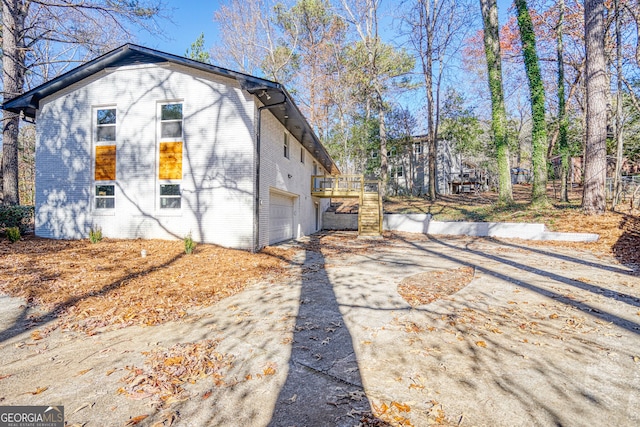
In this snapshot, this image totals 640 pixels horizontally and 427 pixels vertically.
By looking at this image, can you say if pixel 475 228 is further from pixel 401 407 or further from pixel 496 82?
pixel 401 407

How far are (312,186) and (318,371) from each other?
14798mm

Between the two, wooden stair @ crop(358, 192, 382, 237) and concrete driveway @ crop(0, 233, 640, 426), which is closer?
concrete driveway @ crop(0, 233, 640, 426)

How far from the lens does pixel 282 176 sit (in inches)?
461

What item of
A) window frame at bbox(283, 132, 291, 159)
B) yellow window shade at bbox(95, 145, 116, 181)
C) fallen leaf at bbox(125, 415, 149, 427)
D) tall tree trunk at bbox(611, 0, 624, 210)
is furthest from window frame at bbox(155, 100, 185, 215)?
tall tree trunk at bbox(611, 0, 624, 210)

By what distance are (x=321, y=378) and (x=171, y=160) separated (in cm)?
895

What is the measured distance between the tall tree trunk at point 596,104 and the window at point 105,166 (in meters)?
16.7

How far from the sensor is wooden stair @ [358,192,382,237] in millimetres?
15027

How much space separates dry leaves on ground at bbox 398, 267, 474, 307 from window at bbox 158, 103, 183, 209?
7.51 m

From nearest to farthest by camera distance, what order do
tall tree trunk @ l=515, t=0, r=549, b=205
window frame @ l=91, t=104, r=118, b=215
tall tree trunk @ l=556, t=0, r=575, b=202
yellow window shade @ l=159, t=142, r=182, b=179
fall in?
1. yellow window shade @ l=159, t=142, r=182, b=179
2. window frame @ l=91, t=104, r=118, b=215
3. tall tree trunk @ l=515, t=0, r=549, b=205
4. tall tree trunk @ l=556, t=0, r=575, b=202

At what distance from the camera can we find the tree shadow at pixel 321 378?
7.00 ft

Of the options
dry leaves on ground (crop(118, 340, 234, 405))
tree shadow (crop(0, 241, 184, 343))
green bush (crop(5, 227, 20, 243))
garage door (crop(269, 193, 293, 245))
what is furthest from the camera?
garage door (crop(269, 193, 293, 245))

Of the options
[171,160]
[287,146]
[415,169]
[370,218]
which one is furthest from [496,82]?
[171,160]

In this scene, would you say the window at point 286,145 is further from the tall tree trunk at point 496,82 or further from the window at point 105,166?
the tall tree trunk at point 496,82

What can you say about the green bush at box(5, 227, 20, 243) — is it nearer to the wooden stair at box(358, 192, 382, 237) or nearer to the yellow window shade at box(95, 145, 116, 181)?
the yellow window shade at box(95, 145, 116, 181)
